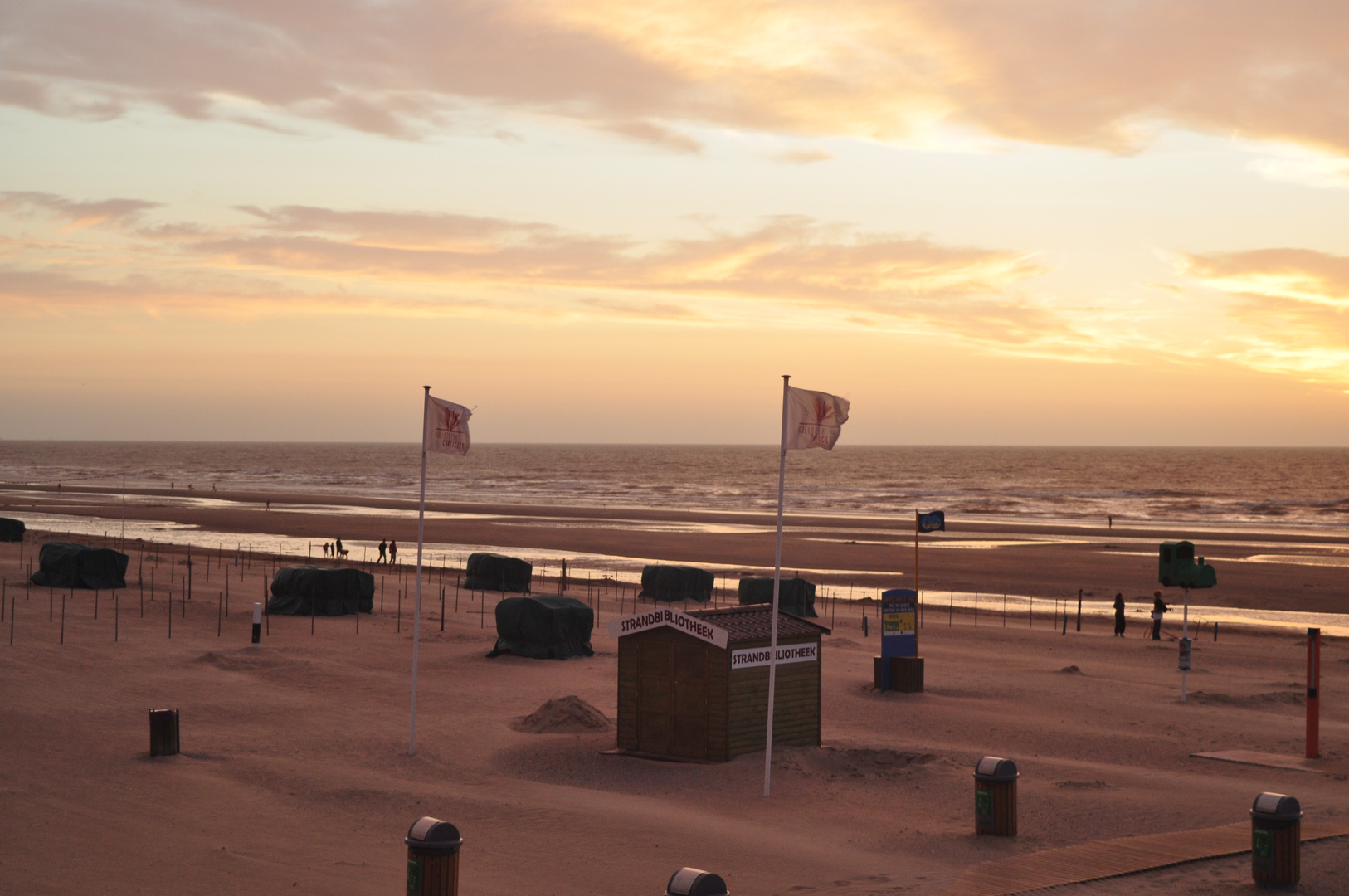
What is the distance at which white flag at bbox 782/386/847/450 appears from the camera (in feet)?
54.7

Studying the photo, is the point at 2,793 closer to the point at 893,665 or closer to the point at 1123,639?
the point at 893,665

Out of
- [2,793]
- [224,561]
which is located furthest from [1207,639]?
[224,561]

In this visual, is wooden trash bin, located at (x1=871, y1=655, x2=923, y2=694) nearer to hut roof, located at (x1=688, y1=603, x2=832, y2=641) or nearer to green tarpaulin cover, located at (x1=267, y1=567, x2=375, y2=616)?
hut roof, located at (x1=688, y1=603, x2=832, y2=641)

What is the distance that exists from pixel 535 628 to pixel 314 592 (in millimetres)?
8987

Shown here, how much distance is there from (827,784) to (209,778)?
30.3 ft

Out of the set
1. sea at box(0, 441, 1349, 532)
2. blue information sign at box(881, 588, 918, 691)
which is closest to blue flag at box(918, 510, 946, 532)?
blue information sign at box(881, 588, 918, 691)

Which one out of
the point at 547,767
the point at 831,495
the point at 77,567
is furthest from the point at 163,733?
the point at 831,495

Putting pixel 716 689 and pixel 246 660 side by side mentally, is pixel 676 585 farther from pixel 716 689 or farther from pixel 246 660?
pixel 716 689

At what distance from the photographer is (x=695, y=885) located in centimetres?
852

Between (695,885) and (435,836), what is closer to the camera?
(695,885)

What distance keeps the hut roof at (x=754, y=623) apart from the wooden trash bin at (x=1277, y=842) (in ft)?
26.5

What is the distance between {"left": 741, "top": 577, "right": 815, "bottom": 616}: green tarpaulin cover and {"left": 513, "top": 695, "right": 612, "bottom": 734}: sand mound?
646 inches

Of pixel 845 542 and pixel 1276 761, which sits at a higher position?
pixel 1276 761

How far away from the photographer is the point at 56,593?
35.7 meters
